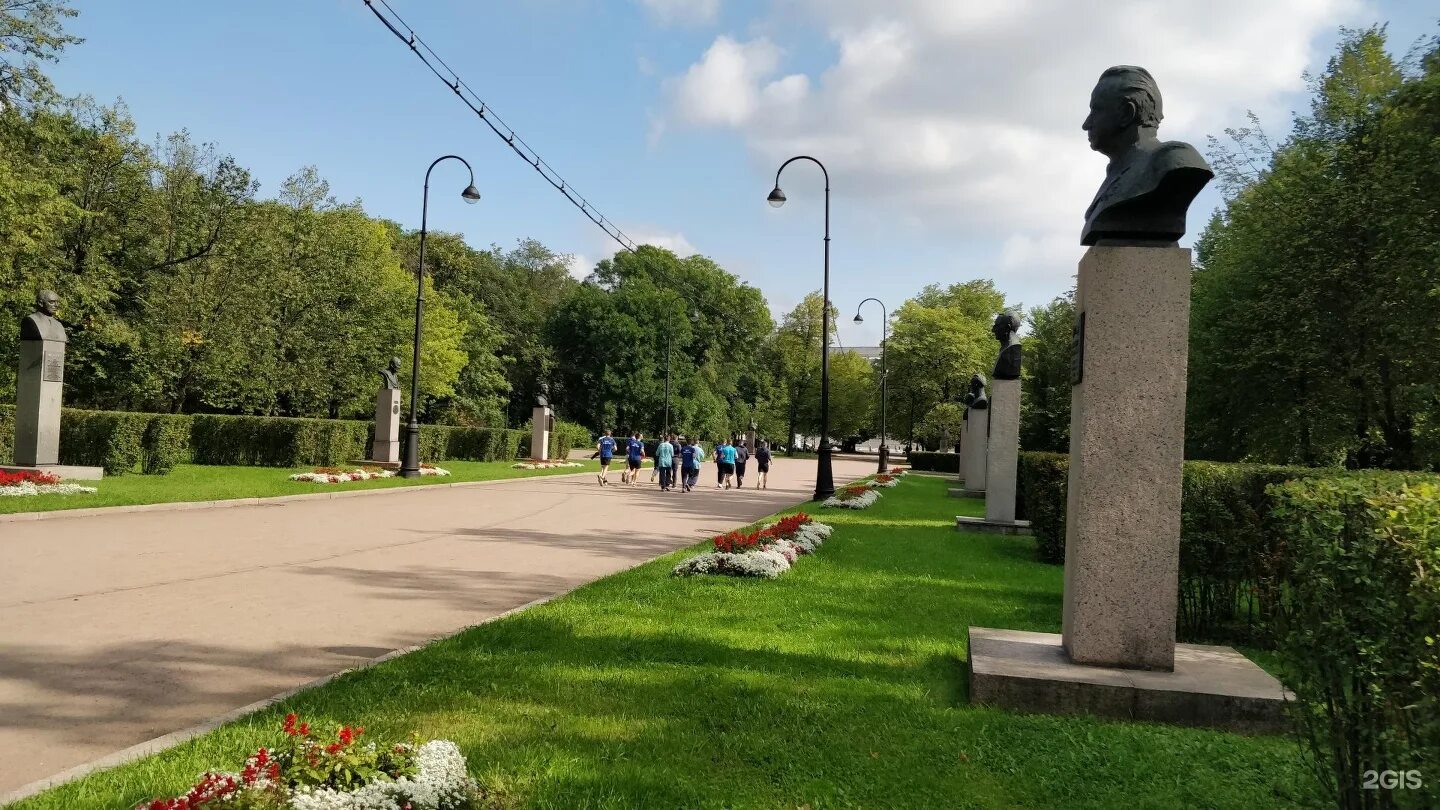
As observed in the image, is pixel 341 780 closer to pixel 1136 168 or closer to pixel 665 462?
pixel 1136 168

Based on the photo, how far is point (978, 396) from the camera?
2650 cm

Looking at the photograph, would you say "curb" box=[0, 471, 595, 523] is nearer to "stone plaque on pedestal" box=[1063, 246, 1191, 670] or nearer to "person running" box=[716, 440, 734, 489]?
"person running" box=[716, 440, 734, 489]

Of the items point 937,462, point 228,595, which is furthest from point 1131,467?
point 937,462

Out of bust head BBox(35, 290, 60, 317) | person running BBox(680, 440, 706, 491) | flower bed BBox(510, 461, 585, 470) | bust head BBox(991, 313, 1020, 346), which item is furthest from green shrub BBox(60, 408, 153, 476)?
bust head BBox(991, 313, 1020, 346)

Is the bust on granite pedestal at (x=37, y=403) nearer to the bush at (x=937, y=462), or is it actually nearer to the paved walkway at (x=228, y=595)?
the paved walkway at (x=228, y=595)

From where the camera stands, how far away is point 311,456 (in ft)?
89.5

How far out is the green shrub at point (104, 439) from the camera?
20984 millimetres

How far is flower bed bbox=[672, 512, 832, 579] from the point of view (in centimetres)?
945

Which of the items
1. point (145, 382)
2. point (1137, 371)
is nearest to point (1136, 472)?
point (1137, 371)

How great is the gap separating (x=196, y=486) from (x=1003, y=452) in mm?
16488

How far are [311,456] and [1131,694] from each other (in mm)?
26976

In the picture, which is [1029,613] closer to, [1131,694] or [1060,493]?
[1131,694]

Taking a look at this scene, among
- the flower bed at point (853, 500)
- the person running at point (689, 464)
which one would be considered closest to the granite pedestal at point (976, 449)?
the flower bed at point (853, 500)

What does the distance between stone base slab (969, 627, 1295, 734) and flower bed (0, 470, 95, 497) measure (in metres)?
15.8
